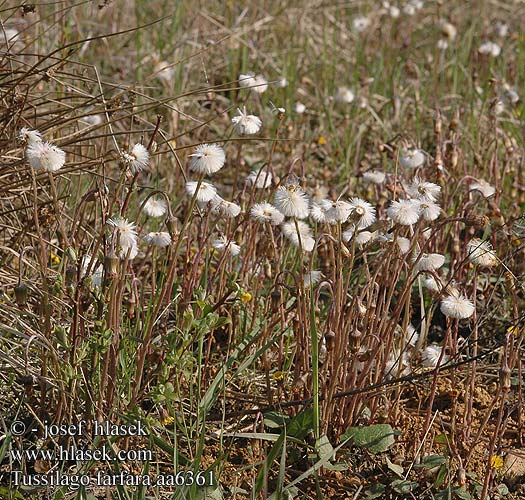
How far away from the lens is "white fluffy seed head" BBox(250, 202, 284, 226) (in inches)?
87.7

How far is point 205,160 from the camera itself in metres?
2.02

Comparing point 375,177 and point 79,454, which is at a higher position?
point 375,177

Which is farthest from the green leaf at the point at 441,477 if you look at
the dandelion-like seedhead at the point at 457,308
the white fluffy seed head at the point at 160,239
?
the white fluffy seed head at the point at 160,239

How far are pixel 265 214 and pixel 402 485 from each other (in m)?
0.75

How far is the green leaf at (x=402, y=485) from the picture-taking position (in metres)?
2.02

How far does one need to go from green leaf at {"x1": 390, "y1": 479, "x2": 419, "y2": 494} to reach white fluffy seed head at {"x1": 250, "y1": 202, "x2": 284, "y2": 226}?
715 mm

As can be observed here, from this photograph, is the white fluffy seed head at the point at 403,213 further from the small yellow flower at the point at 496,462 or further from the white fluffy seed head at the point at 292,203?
the small yellow flower at the point at 496,462

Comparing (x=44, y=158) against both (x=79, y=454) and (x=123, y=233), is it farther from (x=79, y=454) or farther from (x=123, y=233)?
(x=79, y=454)

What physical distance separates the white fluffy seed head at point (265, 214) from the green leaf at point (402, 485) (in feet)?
2.35

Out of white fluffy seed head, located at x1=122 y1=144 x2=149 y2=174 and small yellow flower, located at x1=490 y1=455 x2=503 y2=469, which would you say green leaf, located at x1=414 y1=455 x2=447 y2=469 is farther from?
white fluffy seed head, located at x1=122 y1=144 x2=149 y2=174

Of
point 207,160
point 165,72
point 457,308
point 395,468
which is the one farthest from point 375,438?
point 165,72

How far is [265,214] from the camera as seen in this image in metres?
2.24

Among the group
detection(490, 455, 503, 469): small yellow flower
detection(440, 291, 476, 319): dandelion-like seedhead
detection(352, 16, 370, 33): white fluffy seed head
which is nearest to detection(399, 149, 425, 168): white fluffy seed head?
detection(440, 291, 476, 319): dandelion-like seedhead

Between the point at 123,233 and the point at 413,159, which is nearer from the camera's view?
the point at 123,233
